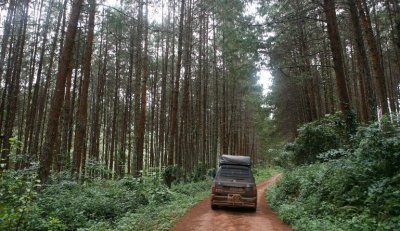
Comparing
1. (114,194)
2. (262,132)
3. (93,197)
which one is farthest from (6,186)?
(262,132)

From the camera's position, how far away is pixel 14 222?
7746mm

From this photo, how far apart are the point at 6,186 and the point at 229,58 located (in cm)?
1124

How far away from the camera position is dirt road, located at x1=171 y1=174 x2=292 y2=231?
10252 mm

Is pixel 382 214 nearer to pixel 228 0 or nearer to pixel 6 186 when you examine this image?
pixel 6 186

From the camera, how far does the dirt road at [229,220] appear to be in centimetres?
1025

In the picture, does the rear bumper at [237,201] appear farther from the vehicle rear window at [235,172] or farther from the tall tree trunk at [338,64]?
the tall tree trunk at [338,64]

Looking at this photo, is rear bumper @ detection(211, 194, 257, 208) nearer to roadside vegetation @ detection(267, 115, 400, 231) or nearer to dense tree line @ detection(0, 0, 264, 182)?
roadside vegetation @ detection(267, 115, 400, 231)

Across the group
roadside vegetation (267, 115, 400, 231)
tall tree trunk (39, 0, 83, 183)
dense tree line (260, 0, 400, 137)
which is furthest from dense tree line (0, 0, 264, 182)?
roadside vegetation (267, 115, 400, 231)

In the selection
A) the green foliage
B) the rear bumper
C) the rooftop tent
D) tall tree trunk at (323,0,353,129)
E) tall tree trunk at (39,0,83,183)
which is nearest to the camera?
tall tree trunk at (39,0,83,183)

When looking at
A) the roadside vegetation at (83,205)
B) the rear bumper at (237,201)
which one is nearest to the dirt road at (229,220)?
the rear bumper at (237,201)

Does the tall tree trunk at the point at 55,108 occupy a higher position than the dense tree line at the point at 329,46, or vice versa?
the dense tree line at the point at 329,46

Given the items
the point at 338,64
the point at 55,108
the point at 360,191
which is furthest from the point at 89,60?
the point at 360,191

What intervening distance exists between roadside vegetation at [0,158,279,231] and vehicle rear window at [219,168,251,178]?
2.02m

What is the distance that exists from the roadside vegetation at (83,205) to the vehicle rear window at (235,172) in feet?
6.62
